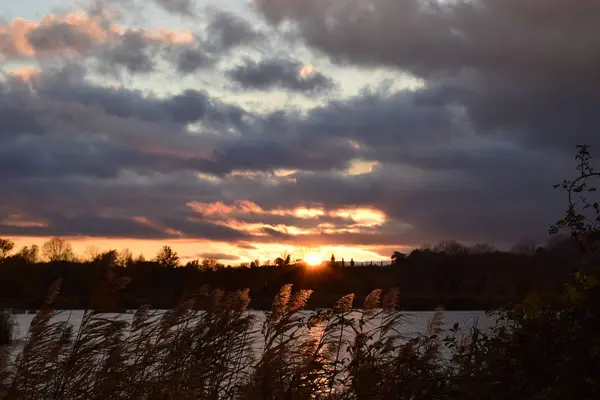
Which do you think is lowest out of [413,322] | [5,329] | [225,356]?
[5,329]

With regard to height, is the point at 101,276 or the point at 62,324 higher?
the point at 101,276

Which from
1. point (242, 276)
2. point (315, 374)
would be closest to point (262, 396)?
point (315, 374)

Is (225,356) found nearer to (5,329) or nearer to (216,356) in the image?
(216,356)

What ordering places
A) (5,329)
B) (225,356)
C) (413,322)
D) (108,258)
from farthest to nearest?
1. (5,329)
2. (413,322)
3. (225,356)
4. (108,258)

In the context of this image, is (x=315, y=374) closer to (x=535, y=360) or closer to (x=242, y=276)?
(x=535, y=360)

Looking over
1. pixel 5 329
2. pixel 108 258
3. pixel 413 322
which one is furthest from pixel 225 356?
pixel 5 329

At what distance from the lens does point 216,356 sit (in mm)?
10773

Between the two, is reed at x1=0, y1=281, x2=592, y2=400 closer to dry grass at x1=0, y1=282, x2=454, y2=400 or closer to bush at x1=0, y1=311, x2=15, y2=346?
dry grass at x1=0, y1=282, x2=454, y2=400

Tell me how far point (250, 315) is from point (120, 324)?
239cm

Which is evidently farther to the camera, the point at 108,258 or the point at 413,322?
the point at 413,322

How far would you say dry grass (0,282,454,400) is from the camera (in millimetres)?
9133

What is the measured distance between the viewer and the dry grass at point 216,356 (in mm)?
9133

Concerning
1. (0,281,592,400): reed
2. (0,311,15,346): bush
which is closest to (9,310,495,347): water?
(0,281,592,400): reed

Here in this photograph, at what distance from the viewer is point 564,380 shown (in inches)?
247
